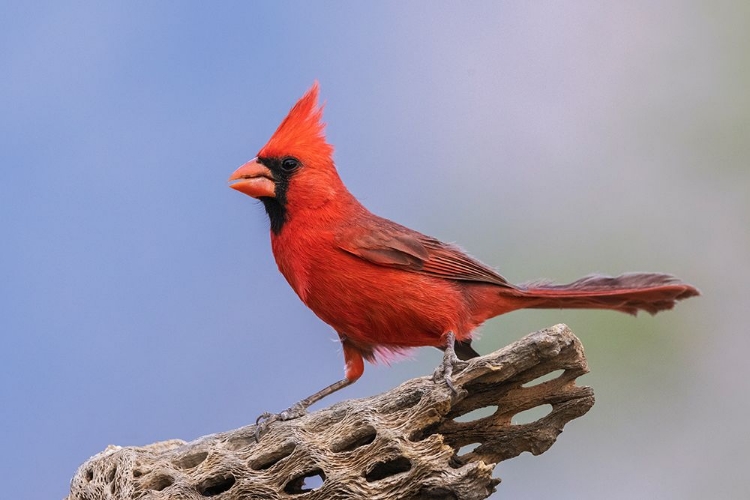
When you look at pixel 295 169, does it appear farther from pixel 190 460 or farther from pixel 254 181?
pixel 190 460

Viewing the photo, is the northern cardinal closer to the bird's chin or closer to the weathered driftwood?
the bird's chin

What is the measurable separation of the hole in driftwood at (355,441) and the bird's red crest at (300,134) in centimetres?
94

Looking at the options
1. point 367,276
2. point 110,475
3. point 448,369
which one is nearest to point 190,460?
point 110,475

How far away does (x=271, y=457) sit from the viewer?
2680 millimetres

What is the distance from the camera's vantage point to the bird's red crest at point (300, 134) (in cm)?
300

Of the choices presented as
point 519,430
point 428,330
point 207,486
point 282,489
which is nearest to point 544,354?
point 519,430

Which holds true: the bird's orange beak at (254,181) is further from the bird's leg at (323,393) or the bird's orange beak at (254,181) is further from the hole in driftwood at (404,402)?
the hole in driftwood at (404,402)

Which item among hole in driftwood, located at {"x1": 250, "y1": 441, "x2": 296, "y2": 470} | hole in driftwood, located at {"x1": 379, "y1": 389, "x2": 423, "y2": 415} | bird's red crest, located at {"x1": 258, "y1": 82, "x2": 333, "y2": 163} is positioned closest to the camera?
hole in driftwood, located at {"x1": 379, "y1": 389, "x2": 423, "y2": 415}

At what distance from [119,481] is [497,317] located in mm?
1382

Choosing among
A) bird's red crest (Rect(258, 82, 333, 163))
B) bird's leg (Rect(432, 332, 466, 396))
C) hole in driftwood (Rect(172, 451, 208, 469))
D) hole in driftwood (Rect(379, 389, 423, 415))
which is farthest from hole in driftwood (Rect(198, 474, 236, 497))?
bird's red crest (Rect(258, 82, 333, 163))

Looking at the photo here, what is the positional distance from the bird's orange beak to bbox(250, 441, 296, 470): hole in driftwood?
0.81 metres

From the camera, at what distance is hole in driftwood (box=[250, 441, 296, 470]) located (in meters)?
2.66

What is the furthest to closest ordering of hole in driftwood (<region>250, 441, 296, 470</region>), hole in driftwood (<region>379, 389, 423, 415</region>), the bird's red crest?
1. the bird's red crest
2. hole in driftwood (<region>250, 441, 296, 470</region>)
3. hole in driftwood (<region>379, 389, 423, 415</region>)

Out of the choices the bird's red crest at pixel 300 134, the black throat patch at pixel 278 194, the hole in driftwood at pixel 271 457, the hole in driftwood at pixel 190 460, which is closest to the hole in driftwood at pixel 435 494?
the hole in driftwood at pixel 271 457
